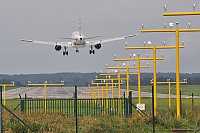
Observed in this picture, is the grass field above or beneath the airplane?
beneath

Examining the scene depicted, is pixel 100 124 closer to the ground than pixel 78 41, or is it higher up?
closer to the ground

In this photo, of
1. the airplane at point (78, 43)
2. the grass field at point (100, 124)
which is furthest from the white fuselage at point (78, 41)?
the grass field at point (100, 124)

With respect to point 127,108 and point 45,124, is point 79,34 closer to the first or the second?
point 127,108

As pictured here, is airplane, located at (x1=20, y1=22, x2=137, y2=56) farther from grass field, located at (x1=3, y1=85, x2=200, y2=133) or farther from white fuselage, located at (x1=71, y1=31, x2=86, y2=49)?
Answer: grass field, located at (x1=3, y1=85, x2=200, y2=133)

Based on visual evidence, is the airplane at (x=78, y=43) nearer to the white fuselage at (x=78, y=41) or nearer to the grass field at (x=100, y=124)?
the white fuselage at (x=78, y=41)

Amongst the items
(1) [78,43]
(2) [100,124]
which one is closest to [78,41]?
(1) [78,43]

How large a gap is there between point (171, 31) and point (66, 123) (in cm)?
788

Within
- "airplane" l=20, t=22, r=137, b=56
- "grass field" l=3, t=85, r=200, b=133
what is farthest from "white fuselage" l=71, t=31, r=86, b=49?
"grass field" l=3, t=85, r=200, b=133

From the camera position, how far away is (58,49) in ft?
168

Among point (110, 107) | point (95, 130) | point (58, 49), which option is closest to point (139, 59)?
point (110, 107)

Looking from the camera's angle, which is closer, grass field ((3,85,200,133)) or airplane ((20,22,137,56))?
grass field ((3,85,200,133))

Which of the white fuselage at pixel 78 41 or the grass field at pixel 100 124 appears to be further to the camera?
the white fuselage at pixel 78 41

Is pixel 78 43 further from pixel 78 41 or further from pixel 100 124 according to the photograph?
pixel 100 124

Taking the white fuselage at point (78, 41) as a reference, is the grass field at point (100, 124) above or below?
below
